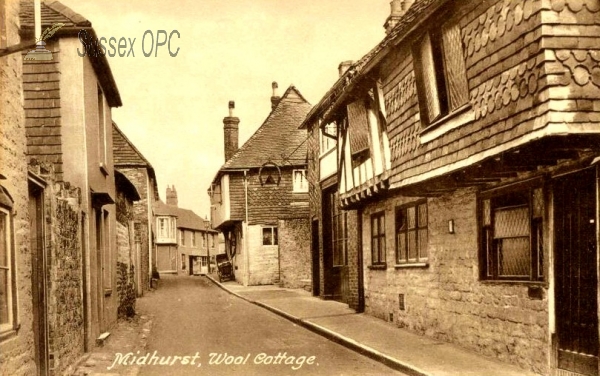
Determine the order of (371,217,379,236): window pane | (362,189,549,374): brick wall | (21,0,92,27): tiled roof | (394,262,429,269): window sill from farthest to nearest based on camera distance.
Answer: (371,217,379,236): window pane
(394,262,429,269): window sill
(21,0,92,27): tiled roof
(362,189,549,374): brick wall

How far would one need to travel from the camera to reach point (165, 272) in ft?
211

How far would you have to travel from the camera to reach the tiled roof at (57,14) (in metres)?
11.7

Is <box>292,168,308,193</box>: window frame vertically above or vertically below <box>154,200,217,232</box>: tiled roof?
above

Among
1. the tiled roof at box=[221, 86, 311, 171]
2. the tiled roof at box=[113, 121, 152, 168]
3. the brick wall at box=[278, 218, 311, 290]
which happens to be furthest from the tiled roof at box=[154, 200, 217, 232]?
the brick wall at box=[278, 218, 311, 290]

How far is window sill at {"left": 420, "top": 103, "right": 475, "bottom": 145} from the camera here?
368 inches

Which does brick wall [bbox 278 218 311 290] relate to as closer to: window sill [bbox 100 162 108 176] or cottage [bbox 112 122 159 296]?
cottage [bbox 112 122 159 296]

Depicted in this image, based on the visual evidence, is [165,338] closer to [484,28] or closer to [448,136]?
[448,136]

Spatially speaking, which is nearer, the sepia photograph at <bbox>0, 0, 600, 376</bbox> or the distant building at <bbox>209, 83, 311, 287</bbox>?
the sepia photograph at <bbox>0, 0, 600, 376</bbox>

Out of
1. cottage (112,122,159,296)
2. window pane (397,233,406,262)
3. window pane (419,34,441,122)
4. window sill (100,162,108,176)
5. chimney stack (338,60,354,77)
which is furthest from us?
cottage (112,122,159,296)

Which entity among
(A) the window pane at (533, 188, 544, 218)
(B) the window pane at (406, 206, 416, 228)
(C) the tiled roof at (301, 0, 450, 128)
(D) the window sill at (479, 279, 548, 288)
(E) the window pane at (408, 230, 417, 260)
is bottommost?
(D) the window sill at (479, 279, 548, 288)

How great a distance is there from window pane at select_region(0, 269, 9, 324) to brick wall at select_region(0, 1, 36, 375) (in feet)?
0.57

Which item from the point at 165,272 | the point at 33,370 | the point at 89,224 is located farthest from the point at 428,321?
the point at 165,272

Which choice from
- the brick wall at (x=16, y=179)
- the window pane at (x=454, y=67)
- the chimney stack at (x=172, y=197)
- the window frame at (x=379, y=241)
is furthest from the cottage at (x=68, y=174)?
the chimney stack at (x=172, y=197)

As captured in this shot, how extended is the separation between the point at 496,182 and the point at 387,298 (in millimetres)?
6044
